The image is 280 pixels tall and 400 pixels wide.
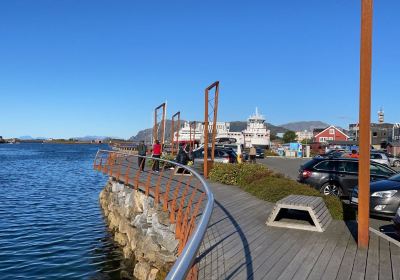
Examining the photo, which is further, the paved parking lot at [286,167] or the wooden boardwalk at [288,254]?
the paved parking lot at [286,167]

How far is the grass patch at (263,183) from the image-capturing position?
39.1ft

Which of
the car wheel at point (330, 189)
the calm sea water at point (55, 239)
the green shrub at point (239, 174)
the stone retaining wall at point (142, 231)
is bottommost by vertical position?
the calm sea water at point (55, 239)

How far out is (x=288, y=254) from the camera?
7230 millimetres

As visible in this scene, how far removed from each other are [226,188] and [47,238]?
7391 mm

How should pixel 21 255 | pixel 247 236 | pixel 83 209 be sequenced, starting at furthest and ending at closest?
pixel 83 209 → pixel 21 255 → pixel 247 236

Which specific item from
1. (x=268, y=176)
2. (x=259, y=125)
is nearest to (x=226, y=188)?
(x=268, y=176)

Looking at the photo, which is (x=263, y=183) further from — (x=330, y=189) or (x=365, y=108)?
(x=365, y=108)

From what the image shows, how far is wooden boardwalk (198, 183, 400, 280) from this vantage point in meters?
6.22

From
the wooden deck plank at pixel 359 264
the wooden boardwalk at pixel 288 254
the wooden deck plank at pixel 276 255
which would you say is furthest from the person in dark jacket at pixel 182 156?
the wooden deck plank at pixel 359 264

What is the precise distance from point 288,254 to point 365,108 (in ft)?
9.88

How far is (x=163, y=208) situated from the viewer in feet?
39.0

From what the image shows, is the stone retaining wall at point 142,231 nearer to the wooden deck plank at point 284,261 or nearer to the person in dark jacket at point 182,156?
the wooden deck plank at point 284,261

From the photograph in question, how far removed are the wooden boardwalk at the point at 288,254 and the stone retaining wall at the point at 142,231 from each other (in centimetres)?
136

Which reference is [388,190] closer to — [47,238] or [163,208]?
[163,208]
